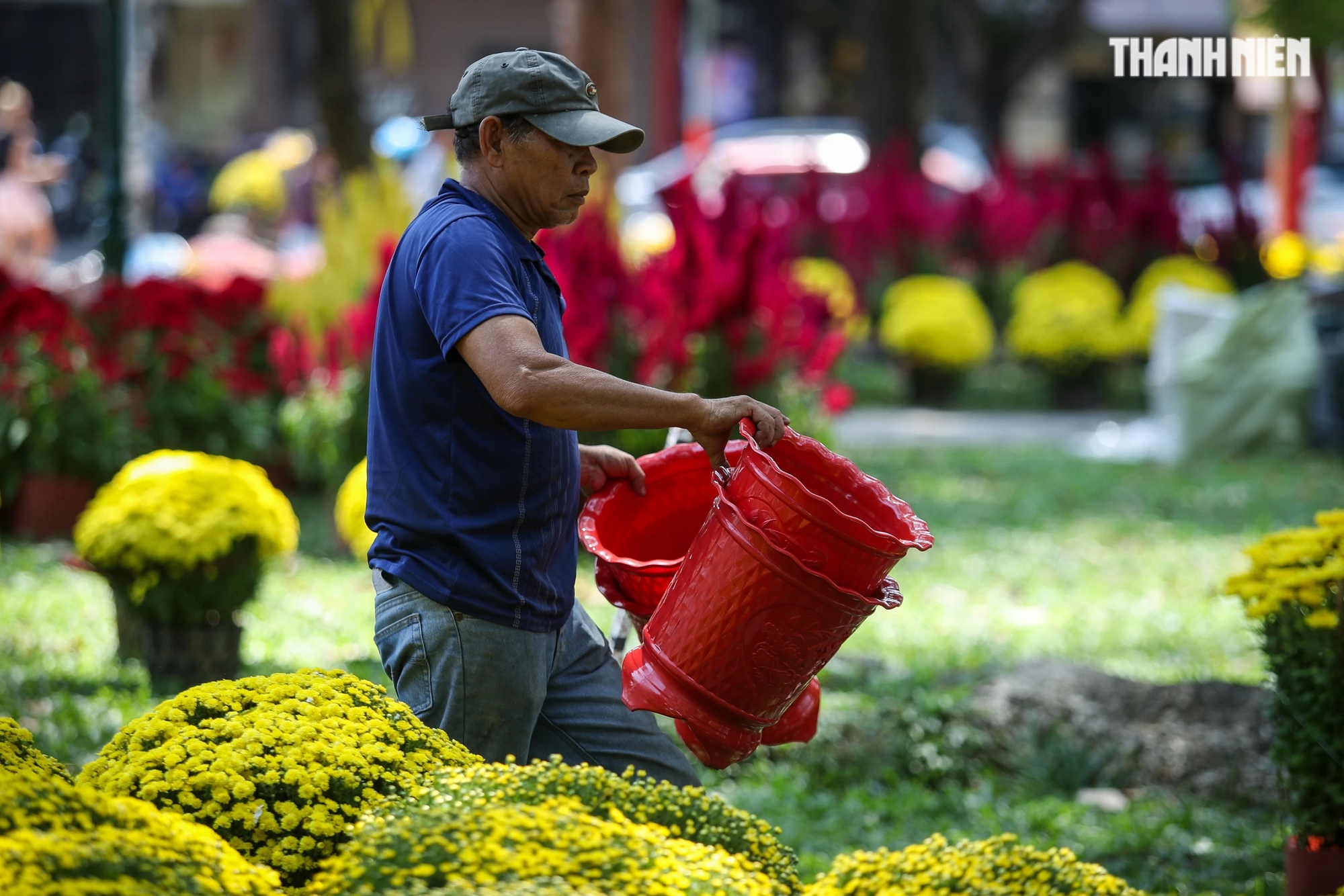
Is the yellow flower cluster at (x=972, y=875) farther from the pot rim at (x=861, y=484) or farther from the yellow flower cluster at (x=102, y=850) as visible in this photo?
the yellow flower cluster at (x=102, y=850)

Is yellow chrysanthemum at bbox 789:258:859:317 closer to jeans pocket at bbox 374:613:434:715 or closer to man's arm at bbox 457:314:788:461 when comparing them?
jeans pocket at bbox 374:613:434:715

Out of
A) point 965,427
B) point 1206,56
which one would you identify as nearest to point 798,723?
point 1206,56

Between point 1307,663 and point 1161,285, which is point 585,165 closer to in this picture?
point 1307,663

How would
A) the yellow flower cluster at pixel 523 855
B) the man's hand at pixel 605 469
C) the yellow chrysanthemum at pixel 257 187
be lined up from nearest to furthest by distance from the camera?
the yellow flower cluster at pixel 523 855 → the man's hand at pixel 605 469 → the yellow chrysanthemum at pixel 257 187

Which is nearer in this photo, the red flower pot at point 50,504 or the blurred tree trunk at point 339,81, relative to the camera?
the red flower pot at point 50,504

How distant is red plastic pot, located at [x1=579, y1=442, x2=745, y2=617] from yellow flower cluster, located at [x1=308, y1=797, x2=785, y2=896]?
3.07ft

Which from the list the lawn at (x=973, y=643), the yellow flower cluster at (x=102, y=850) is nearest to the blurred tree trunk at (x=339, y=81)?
the lawn at (x=973, y=643)

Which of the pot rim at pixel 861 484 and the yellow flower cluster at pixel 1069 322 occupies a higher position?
the pot rim at pixel 861 484

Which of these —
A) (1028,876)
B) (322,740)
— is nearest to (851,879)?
(1028,876)

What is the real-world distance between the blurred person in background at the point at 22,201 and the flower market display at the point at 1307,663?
42.2ft

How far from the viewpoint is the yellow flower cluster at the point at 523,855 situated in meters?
2.22

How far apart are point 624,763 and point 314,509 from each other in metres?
6.35

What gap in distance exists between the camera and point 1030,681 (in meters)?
5.62

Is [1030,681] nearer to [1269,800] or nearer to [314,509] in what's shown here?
[1269,800]
